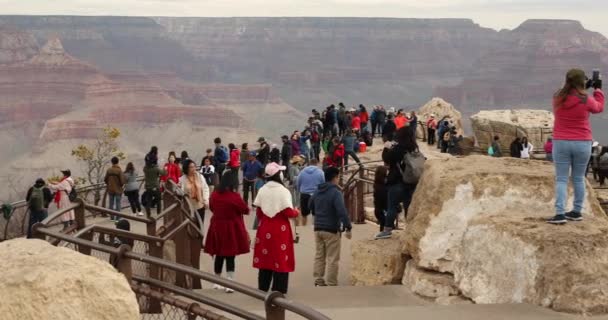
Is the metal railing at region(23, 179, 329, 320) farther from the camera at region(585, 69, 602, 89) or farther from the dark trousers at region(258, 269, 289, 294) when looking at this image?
the camera at region(585, 69, 602, 89)

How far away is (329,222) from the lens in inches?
A: 387

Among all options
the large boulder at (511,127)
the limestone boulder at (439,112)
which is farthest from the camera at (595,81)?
the limestone boulder at (439,112)

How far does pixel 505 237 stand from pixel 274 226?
205cm

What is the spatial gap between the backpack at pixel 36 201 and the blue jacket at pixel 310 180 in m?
4.29

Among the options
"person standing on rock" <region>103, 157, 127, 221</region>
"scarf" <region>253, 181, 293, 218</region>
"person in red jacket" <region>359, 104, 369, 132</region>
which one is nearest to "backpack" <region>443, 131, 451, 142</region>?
"person in red jacket" <region>359, 104, 369, 132</region>

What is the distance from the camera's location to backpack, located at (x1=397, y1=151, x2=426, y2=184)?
10344mm

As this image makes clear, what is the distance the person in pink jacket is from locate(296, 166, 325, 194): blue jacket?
16.1ft

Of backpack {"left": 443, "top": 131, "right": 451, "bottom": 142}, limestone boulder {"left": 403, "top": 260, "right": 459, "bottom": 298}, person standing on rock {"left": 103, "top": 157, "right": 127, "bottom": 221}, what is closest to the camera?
limestone boulder {"left": 403, "top": 260, "right": 459, "bottom": 298}

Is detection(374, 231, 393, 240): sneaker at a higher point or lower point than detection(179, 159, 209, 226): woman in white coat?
lower

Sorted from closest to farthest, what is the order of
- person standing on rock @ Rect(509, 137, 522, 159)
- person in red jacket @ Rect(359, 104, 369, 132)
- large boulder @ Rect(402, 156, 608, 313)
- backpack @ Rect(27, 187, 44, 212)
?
large boulder @ Rect(402, 156, 608, 313)
backpack @ Rect(27, 187, 44, 212)
person standing on rock @ Rect(509, 137, 522, 159)
person in red jacket @ Rect(359, 104, 369, 132)

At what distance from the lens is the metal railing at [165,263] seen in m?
4.88

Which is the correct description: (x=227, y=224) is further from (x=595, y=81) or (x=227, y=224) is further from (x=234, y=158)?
(x=234, y=158)

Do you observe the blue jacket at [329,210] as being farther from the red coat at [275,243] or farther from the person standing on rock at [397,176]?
the red coat at [275,243]

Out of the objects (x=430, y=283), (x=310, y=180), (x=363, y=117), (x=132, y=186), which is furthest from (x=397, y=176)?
(x=363, y=117)
